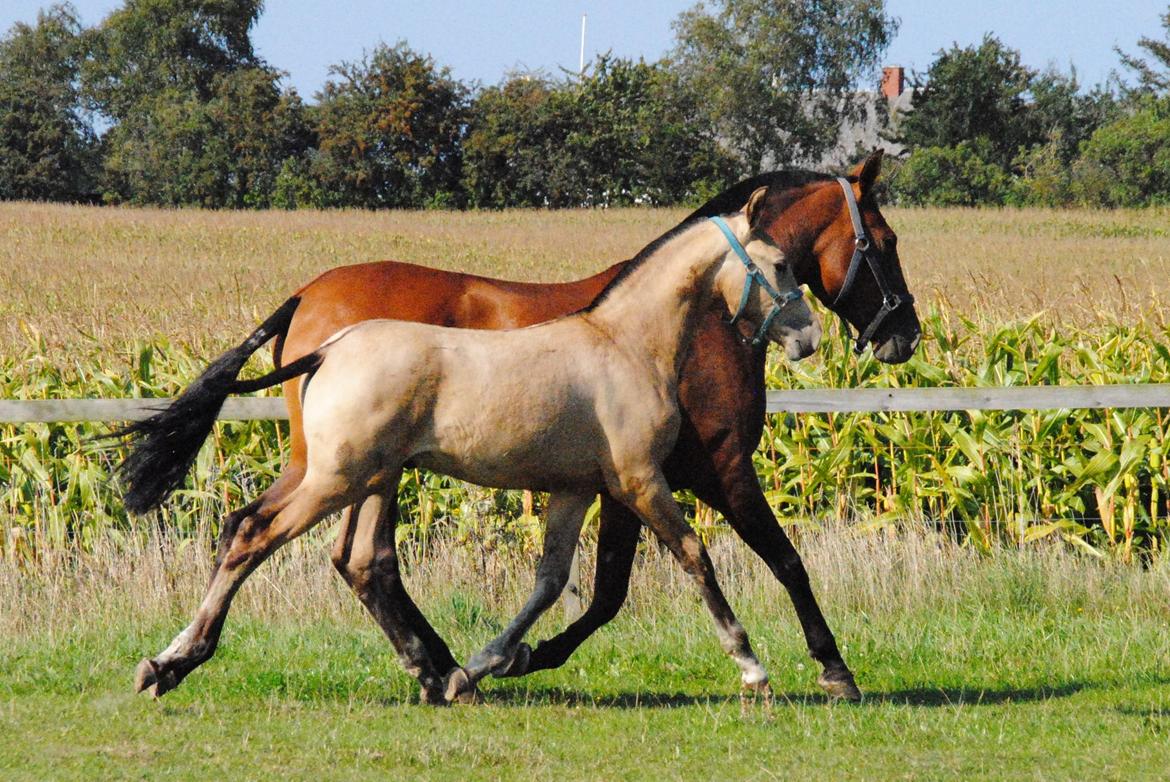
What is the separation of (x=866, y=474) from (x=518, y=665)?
3.57m

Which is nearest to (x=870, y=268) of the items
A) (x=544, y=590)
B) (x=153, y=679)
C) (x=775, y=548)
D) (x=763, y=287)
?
(x=763, y=287)

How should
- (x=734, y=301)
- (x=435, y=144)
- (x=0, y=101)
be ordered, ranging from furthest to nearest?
(x=0, y=101), (x=435, y=144), (x=734, y=301)

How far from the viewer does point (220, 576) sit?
191 inches

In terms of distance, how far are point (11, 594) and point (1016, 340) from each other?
621 centimetres

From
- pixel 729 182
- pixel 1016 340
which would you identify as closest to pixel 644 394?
pixel 1016 340

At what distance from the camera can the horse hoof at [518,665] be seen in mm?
5254

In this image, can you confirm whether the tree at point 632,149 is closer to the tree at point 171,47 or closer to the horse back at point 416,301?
the tree at point 171,47

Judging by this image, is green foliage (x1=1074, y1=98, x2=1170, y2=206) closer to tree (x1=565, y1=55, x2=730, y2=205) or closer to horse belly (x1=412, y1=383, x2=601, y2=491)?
tree (x1=565, y1=55, x2=730, y2=205)


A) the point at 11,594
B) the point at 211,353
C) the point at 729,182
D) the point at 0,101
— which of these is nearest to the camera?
the point at 11,594

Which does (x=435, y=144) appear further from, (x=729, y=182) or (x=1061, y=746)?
(x=1061, y=746)

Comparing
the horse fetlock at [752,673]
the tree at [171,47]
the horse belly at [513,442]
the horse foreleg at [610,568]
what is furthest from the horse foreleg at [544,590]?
the tree at [171,47]

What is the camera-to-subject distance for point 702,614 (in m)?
7.12

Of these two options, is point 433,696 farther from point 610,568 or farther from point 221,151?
point 221,151

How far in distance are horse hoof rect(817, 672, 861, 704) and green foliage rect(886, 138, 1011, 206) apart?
50002 mm
